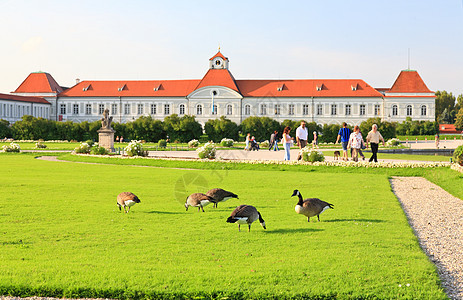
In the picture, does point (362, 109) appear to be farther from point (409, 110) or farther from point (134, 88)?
point (134, 88)

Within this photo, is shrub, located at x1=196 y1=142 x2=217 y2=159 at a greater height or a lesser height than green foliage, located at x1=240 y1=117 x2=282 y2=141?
lesser

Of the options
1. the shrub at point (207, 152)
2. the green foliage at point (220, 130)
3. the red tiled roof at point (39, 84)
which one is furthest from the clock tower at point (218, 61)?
the shrub at point (207, 152)

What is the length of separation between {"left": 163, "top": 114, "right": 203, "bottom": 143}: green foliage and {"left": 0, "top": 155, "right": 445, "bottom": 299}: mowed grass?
47.4m

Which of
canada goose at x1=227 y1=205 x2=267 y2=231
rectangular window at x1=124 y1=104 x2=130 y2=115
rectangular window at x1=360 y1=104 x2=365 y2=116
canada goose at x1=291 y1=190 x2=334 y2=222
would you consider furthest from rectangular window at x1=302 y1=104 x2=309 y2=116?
canada goose at x1=227 y1=205 x2=267 y2=231

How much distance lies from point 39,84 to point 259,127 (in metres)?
49.1

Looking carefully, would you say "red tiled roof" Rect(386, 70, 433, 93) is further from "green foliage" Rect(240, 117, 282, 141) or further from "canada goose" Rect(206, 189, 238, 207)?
"canada goose" Rect(206, 189, 238, 207)

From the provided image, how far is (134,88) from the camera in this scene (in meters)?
89.8

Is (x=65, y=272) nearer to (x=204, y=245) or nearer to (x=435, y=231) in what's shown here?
(x=204, y=245)

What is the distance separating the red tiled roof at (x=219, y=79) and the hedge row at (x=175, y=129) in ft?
81.0

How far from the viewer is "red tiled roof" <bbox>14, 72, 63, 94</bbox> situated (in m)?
91.4

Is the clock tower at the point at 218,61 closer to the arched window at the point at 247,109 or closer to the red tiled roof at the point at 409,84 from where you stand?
the arched window at the point at 247,109

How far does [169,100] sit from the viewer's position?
A: 88000 mm

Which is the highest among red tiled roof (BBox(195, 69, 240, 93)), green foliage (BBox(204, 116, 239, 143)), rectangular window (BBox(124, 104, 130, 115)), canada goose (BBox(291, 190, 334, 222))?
red tiled roof (BBox(195, 69, 240, 93))

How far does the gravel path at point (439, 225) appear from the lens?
6574 mm
